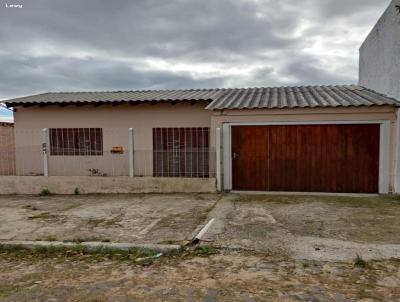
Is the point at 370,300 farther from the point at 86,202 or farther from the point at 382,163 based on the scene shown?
the point at 86,202

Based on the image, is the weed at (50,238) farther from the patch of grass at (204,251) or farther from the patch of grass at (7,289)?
the patch of grass at (204,251)

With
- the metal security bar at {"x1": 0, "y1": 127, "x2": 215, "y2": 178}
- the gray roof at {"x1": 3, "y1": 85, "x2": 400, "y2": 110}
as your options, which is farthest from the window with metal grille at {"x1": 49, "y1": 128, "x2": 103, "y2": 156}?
the gray roof at {"x1": 3, "y1": 85, "x2": 400, "y2": 110}

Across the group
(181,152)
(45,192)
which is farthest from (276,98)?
(45,192)

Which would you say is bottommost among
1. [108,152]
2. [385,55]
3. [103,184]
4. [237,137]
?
[103,184]

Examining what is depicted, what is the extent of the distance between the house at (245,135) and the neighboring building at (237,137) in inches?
1.1

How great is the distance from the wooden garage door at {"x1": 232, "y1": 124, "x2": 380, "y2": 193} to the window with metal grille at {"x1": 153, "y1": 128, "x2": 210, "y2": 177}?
1197mm

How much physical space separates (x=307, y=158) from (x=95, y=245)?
6.26 m

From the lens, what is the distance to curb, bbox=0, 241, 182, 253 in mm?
4574

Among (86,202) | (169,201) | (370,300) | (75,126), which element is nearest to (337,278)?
(370,300)

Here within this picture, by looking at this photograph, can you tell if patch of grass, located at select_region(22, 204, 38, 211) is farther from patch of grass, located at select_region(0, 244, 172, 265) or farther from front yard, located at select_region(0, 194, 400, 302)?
patch of grass, located at select_region(0, 244, 172, 265)

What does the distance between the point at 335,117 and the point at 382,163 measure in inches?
68.0

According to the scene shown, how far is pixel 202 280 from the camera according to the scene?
3613mm

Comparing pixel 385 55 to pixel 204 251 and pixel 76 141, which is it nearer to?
pixel 204 251

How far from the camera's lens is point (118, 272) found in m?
3.91
